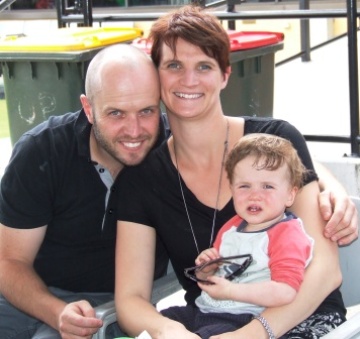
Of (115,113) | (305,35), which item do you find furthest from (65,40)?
(305,35)

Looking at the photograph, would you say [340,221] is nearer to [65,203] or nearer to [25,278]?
[65,203]

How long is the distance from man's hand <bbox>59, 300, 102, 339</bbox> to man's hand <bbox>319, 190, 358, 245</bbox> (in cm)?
72

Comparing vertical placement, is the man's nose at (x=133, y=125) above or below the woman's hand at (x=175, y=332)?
above

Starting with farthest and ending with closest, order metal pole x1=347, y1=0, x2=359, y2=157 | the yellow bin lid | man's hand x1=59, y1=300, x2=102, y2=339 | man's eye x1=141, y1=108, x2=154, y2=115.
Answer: the yellow bin lid, metal pole x1=347, y1=0, x2=359, y2=157, man's eye x1=141, y1=108, x2=154, y2=115, man's hand x1=59, y1=300, x2=102, y2=339

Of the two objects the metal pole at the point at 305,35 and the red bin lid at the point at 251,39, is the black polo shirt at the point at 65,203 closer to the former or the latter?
the red bin lid at the point at 251,39

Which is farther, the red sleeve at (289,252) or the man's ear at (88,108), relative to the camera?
the man's ear at (88,108)

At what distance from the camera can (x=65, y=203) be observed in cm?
260

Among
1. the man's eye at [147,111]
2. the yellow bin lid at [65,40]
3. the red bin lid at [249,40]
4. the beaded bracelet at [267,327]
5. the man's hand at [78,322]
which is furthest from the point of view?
the red bin lid at [249,40]

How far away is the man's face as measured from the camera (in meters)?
2.44

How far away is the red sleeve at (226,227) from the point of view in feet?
7.63

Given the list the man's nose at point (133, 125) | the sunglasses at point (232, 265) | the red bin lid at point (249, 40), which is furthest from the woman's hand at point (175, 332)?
the red bin lid at point (249, 40)

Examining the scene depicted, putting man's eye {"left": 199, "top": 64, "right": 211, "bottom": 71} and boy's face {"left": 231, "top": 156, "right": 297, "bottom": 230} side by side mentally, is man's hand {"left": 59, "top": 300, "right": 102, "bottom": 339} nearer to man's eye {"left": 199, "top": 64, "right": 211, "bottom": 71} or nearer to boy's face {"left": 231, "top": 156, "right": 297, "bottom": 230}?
boy's face {"left": 231, "top": 156, "right": 297, "bottom": 230}

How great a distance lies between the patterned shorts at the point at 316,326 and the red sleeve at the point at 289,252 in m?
0.14

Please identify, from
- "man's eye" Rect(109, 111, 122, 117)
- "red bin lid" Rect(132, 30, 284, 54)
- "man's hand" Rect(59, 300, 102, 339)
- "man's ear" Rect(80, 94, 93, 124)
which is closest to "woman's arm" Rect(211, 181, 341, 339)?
"man's hand" Rect(59, 300, 102, 339)
